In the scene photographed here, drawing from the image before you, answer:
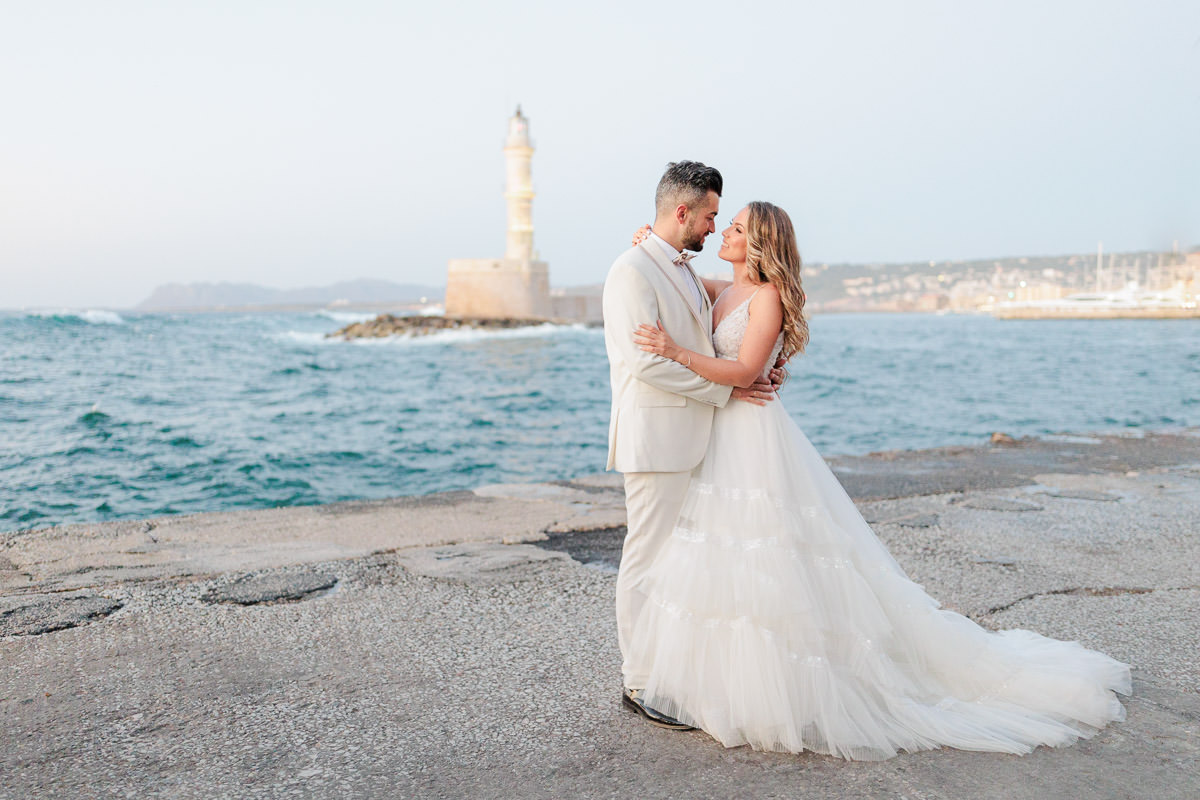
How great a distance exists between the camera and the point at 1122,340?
53.3 m

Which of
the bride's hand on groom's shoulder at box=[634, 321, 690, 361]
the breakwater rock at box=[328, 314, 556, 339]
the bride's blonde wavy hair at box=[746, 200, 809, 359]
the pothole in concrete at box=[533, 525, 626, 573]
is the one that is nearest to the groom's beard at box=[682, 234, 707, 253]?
the bride's blonde wavy hair at box=[746, 200, 809, 359]

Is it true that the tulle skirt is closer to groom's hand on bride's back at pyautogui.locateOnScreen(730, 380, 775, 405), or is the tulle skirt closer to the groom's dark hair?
groom's hand on bride's back at pyautogui.locateOnScreen(730, 380, 775, 405)

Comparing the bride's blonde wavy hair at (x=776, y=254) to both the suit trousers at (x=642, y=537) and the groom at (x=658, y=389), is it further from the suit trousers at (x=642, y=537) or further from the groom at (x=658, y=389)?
the suit trousers at (x=642, y=537)

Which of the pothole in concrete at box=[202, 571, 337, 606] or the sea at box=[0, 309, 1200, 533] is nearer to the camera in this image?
the pothole in concrete at box=[202, 571, 337, 606]

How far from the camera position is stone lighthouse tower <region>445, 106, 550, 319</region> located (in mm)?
60531

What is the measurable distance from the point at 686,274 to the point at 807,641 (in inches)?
Result: 46.1

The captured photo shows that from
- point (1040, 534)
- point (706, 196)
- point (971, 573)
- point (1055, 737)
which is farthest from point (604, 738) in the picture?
point (1040, 534)

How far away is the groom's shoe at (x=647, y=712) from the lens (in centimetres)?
263

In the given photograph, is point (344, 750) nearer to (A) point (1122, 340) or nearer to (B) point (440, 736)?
(B) point (440, 736)

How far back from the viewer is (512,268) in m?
61.2

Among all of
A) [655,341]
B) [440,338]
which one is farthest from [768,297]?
[440,338]

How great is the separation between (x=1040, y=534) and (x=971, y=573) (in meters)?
0.97

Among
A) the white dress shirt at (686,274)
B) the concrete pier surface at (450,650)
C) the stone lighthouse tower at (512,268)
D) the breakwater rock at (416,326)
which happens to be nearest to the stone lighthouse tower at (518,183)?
the stone lighthouse tower at (512,268)

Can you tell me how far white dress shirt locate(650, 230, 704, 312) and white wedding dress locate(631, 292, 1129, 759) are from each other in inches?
4.3
